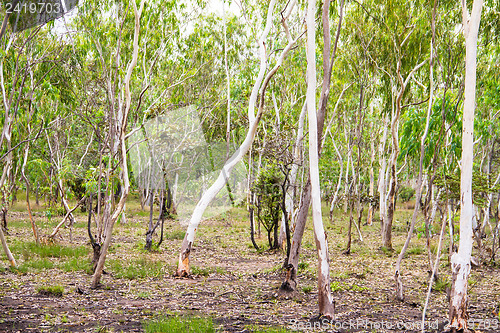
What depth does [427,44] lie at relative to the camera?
11648 mm

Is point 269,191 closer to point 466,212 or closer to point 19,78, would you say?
point 19,78

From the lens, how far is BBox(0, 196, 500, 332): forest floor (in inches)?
235

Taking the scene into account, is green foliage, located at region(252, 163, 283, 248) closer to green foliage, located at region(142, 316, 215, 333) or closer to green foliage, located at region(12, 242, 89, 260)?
green foliage, located at region(12, 242, 89, 260)

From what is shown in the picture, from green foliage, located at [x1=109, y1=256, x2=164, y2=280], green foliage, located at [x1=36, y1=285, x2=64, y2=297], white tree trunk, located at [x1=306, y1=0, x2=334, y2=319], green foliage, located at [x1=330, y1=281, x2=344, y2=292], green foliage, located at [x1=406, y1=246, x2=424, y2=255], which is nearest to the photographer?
white tree trunk, located at [x1=306, y1=0, x2=334, y2=319]

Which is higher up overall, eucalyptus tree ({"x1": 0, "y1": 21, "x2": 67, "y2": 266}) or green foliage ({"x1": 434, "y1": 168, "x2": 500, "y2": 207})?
eucalyptus tree ({"x1": 0, "y1": 21, "x2": 67, "y2": 266})

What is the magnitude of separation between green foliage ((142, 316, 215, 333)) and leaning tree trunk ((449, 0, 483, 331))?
301 cm

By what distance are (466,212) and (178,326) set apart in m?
3.84

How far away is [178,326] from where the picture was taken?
5387 mm

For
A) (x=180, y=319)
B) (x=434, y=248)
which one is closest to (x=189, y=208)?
(x=434, y=248)

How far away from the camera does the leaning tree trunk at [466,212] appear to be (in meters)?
5.36

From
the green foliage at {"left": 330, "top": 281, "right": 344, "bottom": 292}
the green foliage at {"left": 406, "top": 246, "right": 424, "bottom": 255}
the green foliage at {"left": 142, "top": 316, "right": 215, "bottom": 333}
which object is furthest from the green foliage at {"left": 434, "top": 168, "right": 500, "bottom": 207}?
the green foliage at {"left": 406, "top": 246, "right": 424, "bottom": 255}

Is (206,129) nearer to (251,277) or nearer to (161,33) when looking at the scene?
(161,33)

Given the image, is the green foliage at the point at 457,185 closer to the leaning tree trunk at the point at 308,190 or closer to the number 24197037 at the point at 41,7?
the leaning tree trunk at the point at 308,190

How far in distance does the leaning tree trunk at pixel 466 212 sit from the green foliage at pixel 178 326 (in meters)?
3.01
